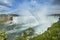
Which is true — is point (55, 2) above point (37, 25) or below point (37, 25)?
above

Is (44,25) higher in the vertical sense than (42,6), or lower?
lower

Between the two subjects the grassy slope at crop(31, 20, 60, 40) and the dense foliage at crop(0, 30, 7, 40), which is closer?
the grassy slope at crop(31, 20, 60, 40)

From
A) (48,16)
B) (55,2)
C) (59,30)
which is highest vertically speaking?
(55,2)

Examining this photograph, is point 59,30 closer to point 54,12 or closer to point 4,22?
point 54,12

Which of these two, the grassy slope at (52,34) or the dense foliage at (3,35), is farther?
the dense foliage at (3,35)

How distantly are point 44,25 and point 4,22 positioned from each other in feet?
2.32

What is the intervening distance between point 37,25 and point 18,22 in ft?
1.12

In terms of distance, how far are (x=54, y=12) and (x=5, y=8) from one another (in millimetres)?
869

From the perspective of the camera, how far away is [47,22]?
3262 millimetres

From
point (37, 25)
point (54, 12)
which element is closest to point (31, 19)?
point (37, 25)

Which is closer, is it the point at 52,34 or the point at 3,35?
the point at 52,34

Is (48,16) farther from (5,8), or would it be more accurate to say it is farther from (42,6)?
(5,8)

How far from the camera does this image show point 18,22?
3332mm

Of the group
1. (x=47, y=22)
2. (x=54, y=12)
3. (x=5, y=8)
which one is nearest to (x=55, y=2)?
(x=54, y=12)
